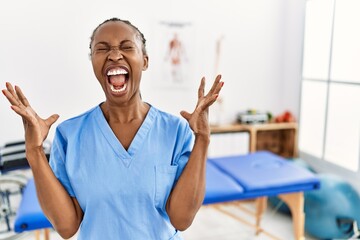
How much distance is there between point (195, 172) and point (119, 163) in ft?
0.59

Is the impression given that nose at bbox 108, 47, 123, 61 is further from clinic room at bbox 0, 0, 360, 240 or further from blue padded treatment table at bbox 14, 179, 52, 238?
blue padded treatment table at bbox 14, 179, 52, 238

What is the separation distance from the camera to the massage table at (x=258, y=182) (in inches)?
79.6

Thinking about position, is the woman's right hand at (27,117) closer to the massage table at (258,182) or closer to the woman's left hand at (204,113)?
the woman's left hand at (204,113)

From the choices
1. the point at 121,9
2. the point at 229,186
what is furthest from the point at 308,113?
the point at 121,9

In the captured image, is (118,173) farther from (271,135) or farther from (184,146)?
(271,135)

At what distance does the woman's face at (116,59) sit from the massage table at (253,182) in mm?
1168

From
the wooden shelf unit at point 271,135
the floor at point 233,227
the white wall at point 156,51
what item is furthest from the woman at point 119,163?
the wooden shelf unit at point 271,135

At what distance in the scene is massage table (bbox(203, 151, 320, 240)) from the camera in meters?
2.02

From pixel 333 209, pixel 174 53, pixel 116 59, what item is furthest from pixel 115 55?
pixel 174 53

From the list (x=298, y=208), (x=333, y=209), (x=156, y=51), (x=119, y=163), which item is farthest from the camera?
(x=156, y=51)

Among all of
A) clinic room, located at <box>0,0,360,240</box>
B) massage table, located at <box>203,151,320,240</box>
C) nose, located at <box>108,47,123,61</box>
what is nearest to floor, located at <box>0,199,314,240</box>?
clinic room, located at <box>0,0,360,240</box>

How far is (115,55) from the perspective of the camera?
785 millimetres

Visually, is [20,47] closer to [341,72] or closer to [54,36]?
[54,36]

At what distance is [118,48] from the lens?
2.62ft
